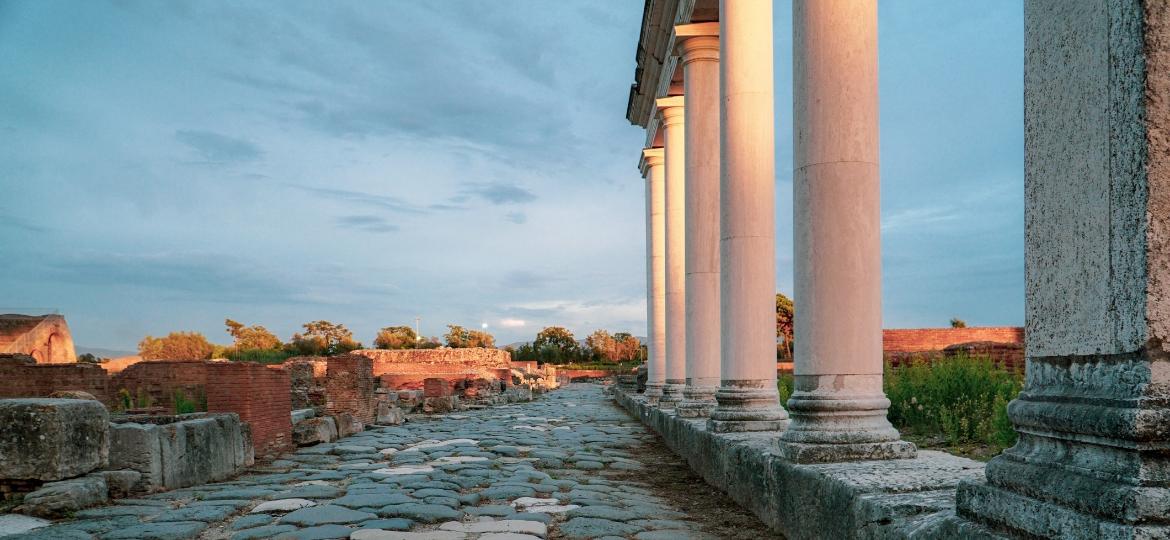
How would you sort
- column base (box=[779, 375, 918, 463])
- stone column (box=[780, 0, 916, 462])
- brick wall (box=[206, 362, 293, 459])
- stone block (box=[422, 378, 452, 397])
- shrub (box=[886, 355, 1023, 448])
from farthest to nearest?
stone block (box=[422, 378, 452, 397])
brick wall (box=[206, 362, 293, 459])
shrub (box=[886, 355, 1023, 448])
stone column (box=[780, 0, 916, 462])
column base (box=[779, 375, 918, 463])

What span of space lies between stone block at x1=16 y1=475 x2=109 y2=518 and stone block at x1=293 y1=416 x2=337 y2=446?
177 inches

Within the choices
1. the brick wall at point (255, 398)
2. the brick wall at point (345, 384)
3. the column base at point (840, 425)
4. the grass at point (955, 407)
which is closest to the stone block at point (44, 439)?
the brick wall at point (255, 398)

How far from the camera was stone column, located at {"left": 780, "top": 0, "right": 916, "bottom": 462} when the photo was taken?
5.27 m

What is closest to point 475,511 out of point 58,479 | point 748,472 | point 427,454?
point 748,472

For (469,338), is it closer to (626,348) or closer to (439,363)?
(626,348)

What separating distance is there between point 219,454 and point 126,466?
1.24m

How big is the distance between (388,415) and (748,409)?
29.9ft

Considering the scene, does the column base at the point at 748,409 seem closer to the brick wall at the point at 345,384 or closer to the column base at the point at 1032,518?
the column base at the point at 1032,518

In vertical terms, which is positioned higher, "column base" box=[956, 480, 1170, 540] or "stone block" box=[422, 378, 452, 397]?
"column base" box=[956, 480, 1170, 540]

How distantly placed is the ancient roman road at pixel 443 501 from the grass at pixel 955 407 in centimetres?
248

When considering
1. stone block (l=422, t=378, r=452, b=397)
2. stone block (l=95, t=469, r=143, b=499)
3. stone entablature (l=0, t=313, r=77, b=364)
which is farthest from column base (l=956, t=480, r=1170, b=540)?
stone block (l=422, t=378, r=452, b=397)

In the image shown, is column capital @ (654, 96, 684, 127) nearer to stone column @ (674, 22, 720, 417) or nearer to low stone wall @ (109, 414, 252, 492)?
stone column @ (674, 22, 720, 417)

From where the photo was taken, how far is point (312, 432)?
37.0 ft

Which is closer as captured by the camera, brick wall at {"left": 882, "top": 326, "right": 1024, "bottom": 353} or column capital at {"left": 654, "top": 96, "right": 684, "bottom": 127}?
column capital at {"left": 654, "top": 96, "right": 684, "bottom": 127}
